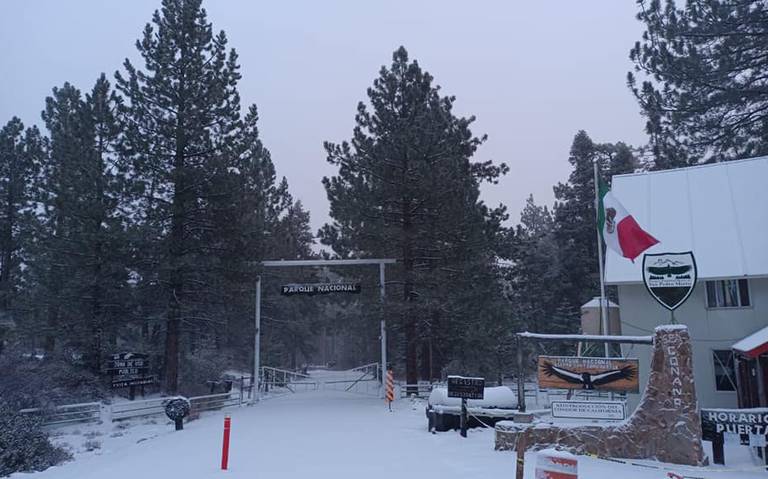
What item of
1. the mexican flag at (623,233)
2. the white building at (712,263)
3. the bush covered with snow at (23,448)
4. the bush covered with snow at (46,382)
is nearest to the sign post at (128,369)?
the bush covered with snow at (46,382)

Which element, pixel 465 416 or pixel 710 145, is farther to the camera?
pixel 710 145

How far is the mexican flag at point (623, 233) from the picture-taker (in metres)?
14.9

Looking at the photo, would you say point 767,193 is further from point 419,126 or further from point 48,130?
point 48,130

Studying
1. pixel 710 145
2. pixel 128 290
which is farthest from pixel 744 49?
pixel 128 290

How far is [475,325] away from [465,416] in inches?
360

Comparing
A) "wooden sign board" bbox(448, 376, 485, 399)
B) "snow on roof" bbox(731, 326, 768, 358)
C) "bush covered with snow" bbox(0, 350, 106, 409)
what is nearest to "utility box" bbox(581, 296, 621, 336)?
"snow on roof" bbox(731, 326, 768, 358)

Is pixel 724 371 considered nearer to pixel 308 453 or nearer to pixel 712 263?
pixel 712 263

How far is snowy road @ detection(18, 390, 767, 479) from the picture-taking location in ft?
37.0

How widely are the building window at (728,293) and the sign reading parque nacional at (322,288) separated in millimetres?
13806

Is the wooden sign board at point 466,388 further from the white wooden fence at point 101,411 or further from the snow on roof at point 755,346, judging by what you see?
the white wooden fence at point 101,411

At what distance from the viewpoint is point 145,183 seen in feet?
78.9

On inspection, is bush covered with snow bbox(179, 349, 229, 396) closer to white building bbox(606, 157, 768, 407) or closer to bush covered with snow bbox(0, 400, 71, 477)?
bush covered with snow bbox(0, 400, 71, 477)

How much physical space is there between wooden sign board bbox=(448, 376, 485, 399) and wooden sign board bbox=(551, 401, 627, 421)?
2.55 m

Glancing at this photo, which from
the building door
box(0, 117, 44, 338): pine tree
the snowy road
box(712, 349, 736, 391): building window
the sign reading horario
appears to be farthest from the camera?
box(0, 117, 44, 338): pine tree
